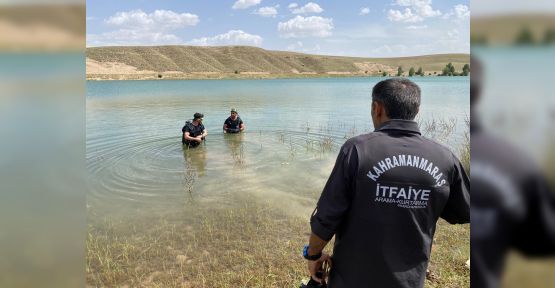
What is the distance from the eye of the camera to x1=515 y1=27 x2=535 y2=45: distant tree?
610 millimetres

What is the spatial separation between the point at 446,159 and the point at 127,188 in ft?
26.0

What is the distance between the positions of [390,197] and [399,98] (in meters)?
0.54

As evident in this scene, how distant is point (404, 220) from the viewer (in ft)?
6.79

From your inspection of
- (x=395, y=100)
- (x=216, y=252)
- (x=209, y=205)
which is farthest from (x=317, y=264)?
(x=209, y=205)

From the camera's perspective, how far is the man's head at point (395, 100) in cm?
216

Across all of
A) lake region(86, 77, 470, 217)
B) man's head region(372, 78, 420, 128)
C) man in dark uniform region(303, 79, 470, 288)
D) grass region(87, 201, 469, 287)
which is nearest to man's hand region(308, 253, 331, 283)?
man in dark uniform region(303, 79, 470, 288)

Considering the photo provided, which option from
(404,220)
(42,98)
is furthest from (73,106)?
(404,220)

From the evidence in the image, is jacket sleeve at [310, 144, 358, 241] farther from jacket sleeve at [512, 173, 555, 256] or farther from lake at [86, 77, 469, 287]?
lake at [86, 77, 469, 287]

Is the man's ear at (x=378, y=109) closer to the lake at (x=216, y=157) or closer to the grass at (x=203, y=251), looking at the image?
the grass at (x=203, y=251)

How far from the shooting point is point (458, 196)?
7.09 ft

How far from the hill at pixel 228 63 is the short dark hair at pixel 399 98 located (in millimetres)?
79195

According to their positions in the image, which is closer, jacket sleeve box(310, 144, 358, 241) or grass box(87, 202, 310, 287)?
jacket sleeve box(310, 144, 358, 241)

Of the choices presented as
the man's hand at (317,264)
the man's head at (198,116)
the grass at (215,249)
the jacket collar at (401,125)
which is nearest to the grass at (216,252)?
the grass at (215,249)

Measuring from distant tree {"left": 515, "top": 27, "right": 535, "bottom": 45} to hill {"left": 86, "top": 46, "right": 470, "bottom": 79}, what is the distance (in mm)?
80536
